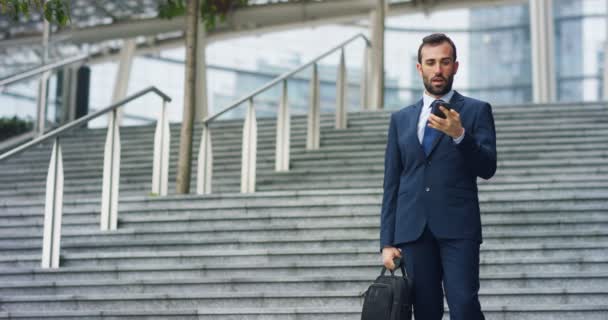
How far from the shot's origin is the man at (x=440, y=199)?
377cm

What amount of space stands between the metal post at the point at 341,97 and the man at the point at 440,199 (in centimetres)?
764

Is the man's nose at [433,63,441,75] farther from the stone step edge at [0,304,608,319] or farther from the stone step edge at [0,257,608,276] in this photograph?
the stone step edge at [0,257,608,276]

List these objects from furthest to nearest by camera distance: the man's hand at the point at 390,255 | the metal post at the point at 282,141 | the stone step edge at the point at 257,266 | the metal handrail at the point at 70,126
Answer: the metal post at the point at 282,141 → the metal handrail at the point at 70,126 → the stone step edge at the point at 257,266 → the man's hand at the point at 390,255

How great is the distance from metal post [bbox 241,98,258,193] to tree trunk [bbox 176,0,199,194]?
1.79 feet

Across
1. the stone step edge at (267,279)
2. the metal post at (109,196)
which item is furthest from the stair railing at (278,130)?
the stone step edge at (267,279)

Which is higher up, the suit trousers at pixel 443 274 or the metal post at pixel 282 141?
the metal post at pixel 282 141

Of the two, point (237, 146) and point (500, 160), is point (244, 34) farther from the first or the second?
point (500, 160)

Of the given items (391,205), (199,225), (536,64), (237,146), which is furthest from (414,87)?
(391,205)

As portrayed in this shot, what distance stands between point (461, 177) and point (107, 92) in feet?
78.3

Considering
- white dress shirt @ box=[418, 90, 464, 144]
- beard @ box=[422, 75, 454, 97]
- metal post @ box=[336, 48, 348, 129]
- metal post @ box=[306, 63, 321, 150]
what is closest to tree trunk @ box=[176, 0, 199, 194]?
metal post @ box=[306, 63, 321, 150]

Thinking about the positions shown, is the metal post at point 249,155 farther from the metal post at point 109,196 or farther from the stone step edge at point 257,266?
the stone step edge at point 257,266

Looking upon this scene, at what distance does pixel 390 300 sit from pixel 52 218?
4.39 metres

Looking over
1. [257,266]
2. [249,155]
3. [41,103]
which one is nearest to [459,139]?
[257,266]

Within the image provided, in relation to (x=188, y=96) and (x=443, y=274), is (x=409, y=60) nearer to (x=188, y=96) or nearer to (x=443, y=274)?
(x=188, y=96)
